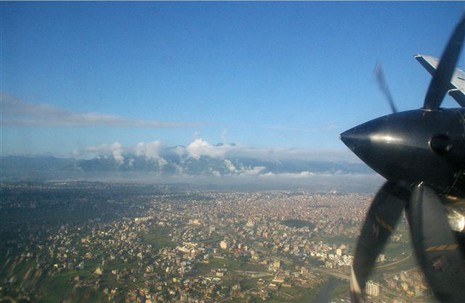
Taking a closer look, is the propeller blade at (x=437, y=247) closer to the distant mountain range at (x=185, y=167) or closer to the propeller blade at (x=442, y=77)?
the propeller blade at (x=442, y=77)

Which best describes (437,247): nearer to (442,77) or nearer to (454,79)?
(442,77)

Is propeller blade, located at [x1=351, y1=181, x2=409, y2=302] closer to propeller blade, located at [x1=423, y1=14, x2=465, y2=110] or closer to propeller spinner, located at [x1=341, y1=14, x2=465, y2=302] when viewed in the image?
propeller spinner, located at [x1=341, y1=14, x2=465, y2=302]

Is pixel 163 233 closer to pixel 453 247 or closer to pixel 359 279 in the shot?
pixel 359 279

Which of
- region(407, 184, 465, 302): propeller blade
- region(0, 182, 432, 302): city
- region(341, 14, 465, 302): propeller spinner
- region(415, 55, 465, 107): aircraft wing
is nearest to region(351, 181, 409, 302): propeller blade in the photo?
region(341, 14, 465, 302): propeller spinner

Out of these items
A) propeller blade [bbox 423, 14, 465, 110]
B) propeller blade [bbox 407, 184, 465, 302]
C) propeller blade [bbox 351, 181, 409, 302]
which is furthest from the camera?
propeller blade [bbox 351, 181, 409, 302]

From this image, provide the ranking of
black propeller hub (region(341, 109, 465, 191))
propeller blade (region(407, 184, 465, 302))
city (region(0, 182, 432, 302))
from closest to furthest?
propeller blade (region(407, 184, 465, 302))
black propeller hub (region(341, 109, 465, 191))
city (region(0, 182, 432, 302))

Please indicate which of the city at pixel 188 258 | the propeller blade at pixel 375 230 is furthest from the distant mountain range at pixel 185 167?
the propeller blade at pixel 375 230

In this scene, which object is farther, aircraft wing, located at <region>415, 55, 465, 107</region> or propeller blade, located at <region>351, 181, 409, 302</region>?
aircraft wing, located at <region>415, 55, 465, 107</region>
